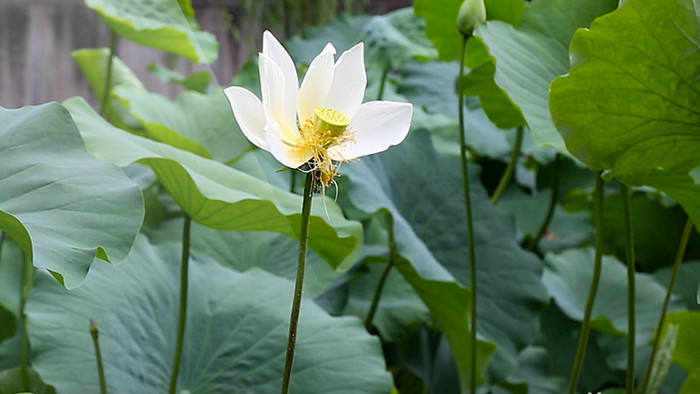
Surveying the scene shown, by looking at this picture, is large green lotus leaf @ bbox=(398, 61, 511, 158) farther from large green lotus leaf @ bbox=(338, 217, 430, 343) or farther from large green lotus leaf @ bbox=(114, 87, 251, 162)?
large green lotus leaf @ bbox=(114, 87, 251, 162)

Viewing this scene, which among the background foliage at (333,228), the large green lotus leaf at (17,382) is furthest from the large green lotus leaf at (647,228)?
the large green lotus leaf at (17,382)

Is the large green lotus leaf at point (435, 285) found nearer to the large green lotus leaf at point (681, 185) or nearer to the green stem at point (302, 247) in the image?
the large green lotus leaf at point (681, 185)

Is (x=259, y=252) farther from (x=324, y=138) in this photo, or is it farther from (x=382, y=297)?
(x=324, y=138)

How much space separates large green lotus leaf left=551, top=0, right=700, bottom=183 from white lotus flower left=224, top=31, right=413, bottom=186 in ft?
0.76

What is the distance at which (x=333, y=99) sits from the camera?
476 millimetres

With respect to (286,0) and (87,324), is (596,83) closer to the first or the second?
(87,324)

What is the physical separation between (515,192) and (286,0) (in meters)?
1.18

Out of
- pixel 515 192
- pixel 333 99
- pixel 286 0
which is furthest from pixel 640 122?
pixel 286 0

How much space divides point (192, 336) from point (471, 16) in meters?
0.42

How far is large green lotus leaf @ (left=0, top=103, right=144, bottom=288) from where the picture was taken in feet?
1.64

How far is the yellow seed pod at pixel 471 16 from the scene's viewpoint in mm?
809

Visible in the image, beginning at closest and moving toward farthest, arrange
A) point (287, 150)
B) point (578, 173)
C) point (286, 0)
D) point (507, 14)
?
1. point (287, 150)
2. point (507, 14)
3. point (578, 173)
4. point (286, 0)

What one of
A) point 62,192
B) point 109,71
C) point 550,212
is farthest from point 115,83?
point 550,212

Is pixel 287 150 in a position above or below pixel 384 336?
above
